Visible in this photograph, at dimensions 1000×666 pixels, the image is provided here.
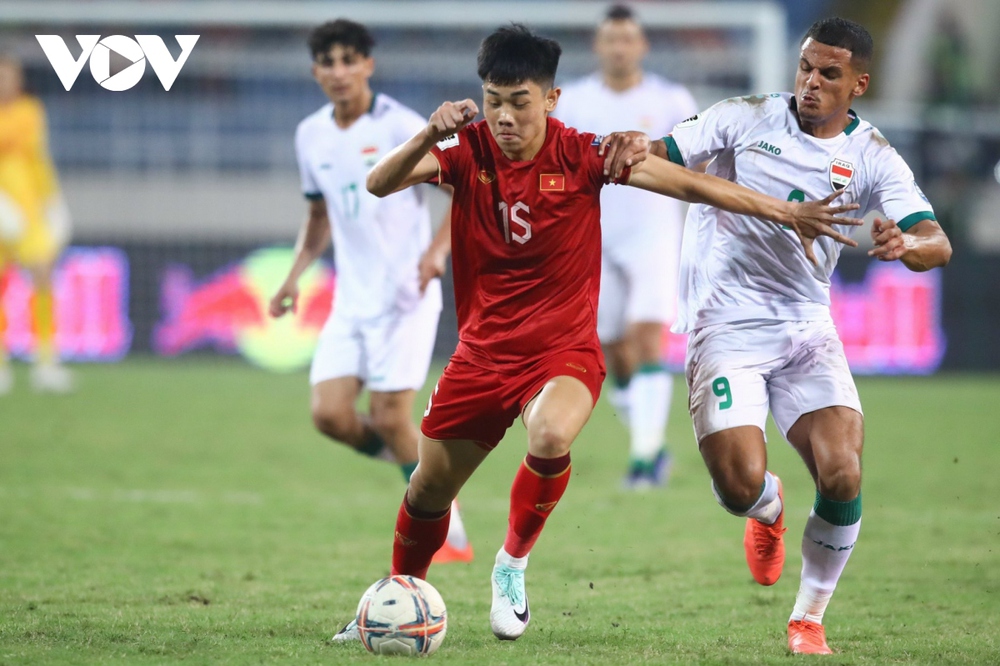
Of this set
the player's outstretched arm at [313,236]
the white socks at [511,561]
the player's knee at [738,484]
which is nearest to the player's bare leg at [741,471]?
the player's knee at [738,484]

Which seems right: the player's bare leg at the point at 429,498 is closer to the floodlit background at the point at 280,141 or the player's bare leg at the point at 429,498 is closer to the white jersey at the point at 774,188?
the white jersey at the point at 774,188

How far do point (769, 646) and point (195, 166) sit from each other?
14724 millimetres

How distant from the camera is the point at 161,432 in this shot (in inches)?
419

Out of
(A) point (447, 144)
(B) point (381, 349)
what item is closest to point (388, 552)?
(B) point (381, 349)

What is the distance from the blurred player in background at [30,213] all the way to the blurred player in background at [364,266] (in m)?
7.69

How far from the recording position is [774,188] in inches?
184

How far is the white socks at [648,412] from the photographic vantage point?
331 inches

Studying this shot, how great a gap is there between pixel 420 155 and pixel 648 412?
178 inches

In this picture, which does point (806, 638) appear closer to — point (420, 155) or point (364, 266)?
point (420, 155)

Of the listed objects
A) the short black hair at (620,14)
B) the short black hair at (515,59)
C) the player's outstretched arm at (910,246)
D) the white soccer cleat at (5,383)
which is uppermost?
the short black hair at (620,14)

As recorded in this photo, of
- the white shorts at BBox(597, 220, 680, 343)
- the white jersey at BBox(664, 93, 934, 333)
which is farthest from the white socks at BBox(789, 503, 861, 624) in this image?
the white shorts at BBox(597, 220, 680, 343)

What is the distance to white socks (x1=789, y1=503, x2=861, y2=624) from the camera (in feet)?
14.5

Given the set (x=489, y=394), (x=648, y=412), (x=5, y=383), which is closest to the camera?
(x=489, y=394)

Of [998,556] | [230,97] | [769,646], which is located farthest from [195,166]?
[769,646]
